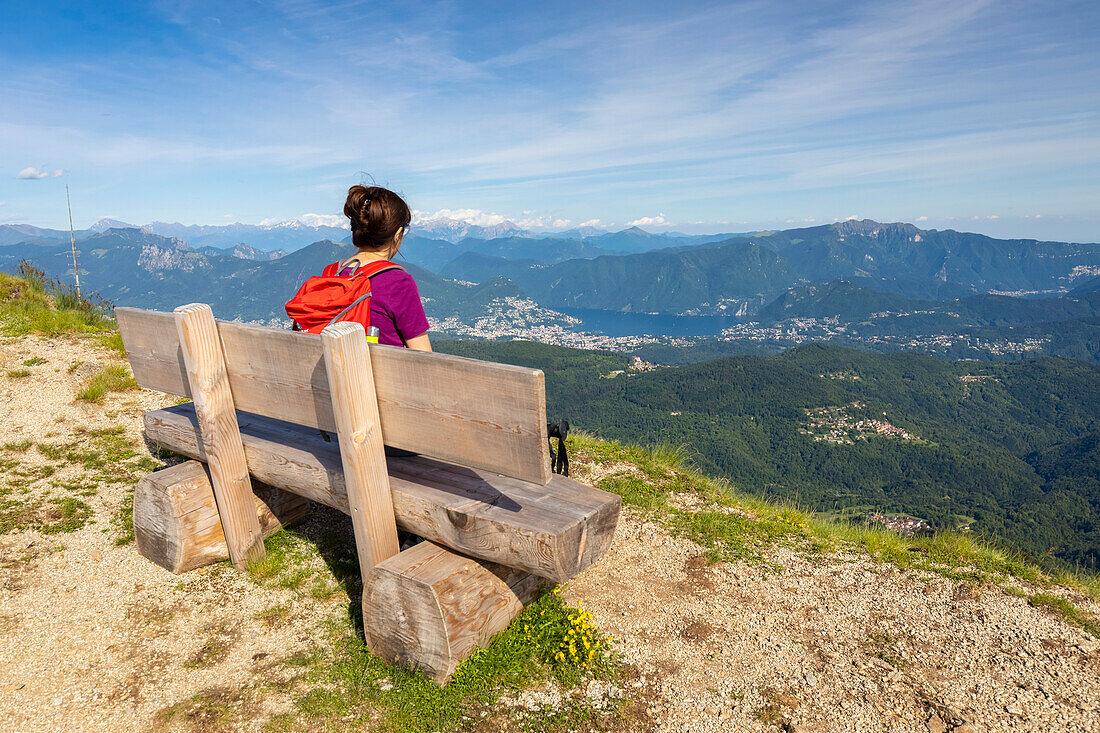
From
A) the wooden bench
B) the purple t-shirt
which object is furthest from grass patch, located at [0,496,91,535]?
the purple t-shirt

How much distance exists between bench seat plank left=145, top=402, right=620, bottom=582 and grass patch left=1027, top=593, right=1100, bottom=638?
4085mm

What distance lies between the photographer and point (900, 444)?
11912 centimetres

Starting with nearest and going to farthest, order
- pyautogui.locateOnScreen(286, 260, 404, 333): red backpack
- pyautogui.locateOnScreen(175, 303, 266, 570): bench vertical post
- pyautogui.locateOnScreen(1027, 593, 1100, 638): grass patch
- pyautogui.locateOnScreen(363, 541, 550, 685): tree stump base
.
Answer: pyautogui.locateOnScreen(363, 541, 550, 685): tree stump base, pyautogui.locateOnScreen(286, 260, 404, 333): red backpack, pyautogui.locateOnScreen(175, 303, 266, 570): bench vertical post, pyautogui.locateOnScreen(1027, 593, 1100, 638): grass patch

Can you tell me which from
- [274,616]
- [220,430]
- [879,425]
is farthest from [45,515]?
[879,425]

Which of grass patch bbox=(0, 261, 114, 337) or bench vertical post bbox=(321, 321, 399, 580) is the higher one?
grass patch bbox=(0, 261, 114, 337)

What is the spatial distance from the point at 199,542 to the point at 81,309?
1199cm

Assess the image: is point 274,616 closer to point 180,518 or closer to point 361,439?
point 180,518

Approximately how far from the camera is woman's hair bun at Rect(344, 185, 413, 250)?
3.71m

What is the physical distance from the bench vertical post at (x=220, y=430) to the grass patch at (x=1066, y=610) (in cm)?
659

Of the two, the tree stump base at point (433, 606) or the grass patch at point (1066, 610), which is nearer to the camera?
the tree stump base at point (433, 606)

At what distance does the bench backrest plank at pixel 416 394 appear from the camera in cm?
242

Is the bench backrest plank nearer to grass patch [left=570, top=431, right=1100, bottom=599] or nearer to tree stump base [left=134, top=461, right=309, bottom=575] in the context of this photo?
tree stump base [left=134, top=461, right=309, bottom=575]

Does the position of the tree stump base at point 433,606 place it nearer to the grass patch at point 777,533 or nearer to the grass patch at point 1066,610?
the grass patch at point 777,533

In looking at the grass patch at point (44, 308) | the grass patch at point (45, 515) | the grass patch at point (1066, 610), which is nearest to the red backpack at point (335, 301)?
the grass patch at point (45, 515)
